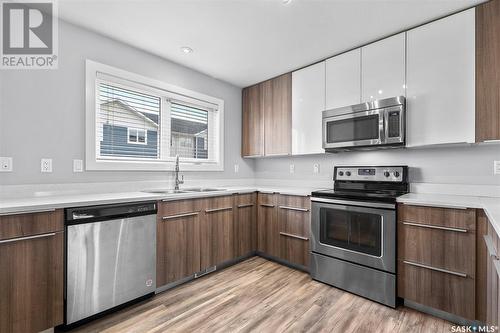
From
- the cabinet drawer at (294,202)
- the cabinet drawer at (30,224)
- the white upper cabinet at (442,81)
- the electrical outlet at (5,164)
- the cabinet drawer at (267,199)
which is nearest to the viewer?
the cabinet drawer at (30,224)

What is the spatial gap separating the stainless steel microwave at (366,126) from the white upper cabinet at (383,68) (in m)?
0.12

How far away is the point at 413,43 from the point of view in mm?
2244

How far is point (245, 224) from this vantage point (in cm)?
312

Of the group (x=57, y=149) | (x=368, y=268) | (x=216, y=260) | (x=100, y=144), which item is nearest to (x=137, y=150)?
(x=100, y=144)

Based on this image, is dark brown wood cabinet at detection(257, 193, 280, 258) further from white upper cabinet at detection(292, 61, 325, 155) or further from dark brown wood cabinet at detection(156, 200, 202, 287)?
dark brown wood cabinet at detection(156, 200, 202, 287)

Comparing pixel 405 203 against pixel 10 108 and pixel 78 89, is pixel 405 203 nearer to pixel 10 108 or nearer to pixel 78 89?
pixel 78 89

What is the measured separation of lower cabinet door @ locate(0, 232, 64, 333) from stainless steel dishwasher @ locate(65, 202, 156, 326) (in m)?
0.07

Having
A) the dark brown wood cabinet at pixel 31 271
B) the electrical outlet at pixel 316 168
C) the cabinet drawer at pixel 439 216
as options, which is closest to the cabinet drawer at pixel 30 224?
the dark brown wood cabinet at pixel 31 271

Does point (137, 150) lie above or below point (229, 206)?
above

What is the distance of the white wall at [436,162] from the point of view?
84.1 inches

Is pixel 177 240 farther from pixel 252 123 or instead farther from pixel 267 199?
pixel 252 123

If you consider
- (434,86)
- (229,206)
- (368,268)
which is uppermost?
(434,86)

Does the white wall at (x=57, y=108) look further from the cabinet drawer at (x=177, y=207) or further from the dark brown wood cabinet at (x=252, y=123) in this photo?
the dark brown wood cabinet at (x=252, y=123)

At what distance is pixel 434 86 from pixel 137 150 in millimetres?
3016
